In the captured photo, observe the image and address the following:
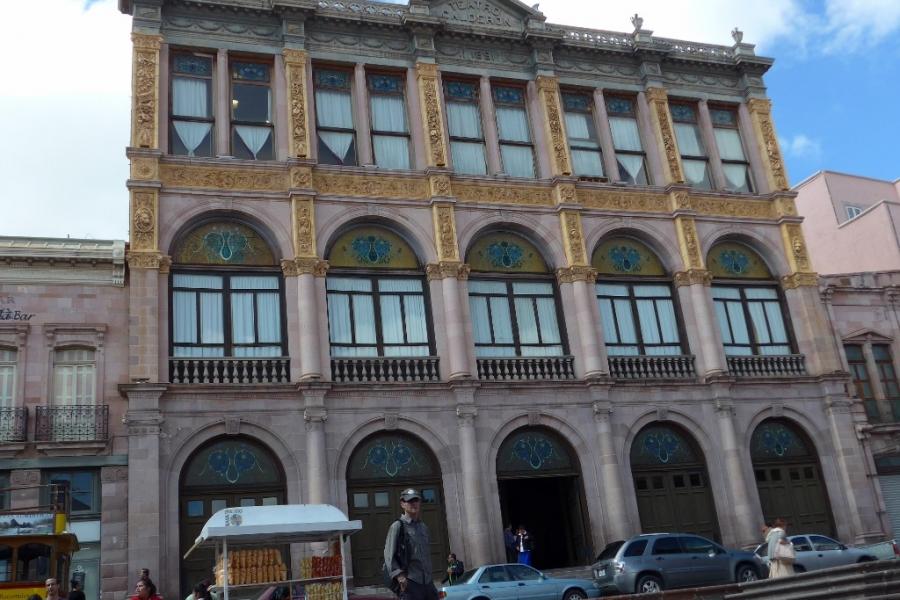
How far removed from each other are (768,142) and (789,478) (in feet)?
40.6

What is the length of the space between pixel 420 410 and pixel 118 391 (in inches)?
320

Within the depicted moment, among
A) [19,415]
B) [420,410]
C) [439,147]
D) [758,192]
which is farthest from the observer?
[758,192]

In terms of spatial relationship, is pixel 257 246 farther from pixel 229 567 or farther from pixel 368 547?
pixel 229 567

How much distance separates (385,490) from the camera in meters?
25.1

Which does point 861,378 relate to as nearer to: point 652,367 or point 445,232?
point 652,367

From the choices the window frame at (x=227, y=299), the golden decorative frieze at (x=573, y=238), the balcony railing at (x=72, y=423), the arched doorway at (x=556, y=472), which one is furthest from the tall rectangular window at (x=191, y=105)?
the arched doorway at (x=556, y=472)

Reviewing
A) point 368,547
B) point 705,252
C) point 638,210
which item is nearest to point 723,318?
point 705,252

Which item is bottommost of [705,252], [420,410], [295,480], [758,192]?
[295,480]

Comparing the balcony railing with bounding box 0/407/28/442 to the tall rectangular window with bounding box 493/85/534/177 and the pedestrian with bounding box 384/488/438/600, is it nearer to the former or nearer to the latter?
the pedestrian with bounding box 384/488/438/600

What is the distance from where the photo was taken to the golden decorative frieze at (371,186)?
27453 millimetres

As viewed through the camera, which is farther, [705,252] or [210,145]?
[705,252]

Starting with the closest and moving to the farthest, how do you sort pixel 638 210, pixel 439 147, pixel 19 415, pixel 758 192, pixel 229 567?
pixel 229 567 < pixel 19 415 < pixel 439 147 < pixel 638 210 < pixel 758 192

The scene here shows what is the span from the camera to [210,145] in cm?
2730

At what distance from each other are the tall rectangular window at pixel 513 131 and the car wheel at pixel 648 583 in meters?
14.1
